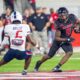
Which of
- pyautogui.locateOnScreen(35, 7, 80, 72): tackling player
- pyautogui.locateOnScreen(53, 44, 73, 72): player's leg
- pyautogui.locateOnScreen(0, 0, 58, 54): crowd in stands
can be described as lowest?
pyautogui.locateOnScreen(0, 0, 58, 54): crowd in stands

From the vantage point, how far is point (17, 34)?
597 inches

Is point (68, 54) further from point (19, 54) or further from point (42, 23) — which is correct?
point (42, 23)

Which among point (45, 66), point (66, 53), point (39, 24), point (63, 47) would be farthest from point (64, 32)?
point (39, 24)

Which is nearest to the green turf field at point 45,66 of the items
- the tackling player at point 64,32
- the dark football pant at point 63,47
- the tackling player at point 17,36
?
the dark football pant at point 63,47

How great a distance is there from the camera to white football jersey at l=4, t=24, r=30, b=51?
15.1m

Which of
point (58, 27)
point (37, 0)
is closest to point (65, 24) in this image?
point (58, 27)

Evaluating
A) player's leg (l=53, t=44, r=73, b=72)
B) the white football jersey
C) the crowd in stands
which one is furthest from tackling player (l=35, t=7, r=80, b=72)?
the crowd in stands

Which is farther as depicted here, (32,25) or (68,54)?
(32,25)

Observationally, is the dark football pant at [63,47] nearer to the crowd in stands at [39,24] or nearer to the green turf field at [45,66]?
the green turf field at [45,66]

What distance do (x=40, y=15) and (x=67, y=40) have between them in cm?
801

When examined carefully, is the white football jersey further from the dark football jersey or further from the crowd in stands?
the crowd in stands

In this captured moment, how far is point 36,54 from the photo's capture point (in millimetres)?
23797

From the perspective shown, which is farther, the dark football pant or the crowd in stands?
the crowd in stands

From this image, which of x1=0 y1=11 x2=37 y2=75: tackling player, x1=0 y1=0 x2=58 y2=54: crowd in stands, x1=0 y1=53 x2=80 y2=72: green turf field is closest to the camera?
x1=0 y1=11 x2=37 y2=75: tackling player
